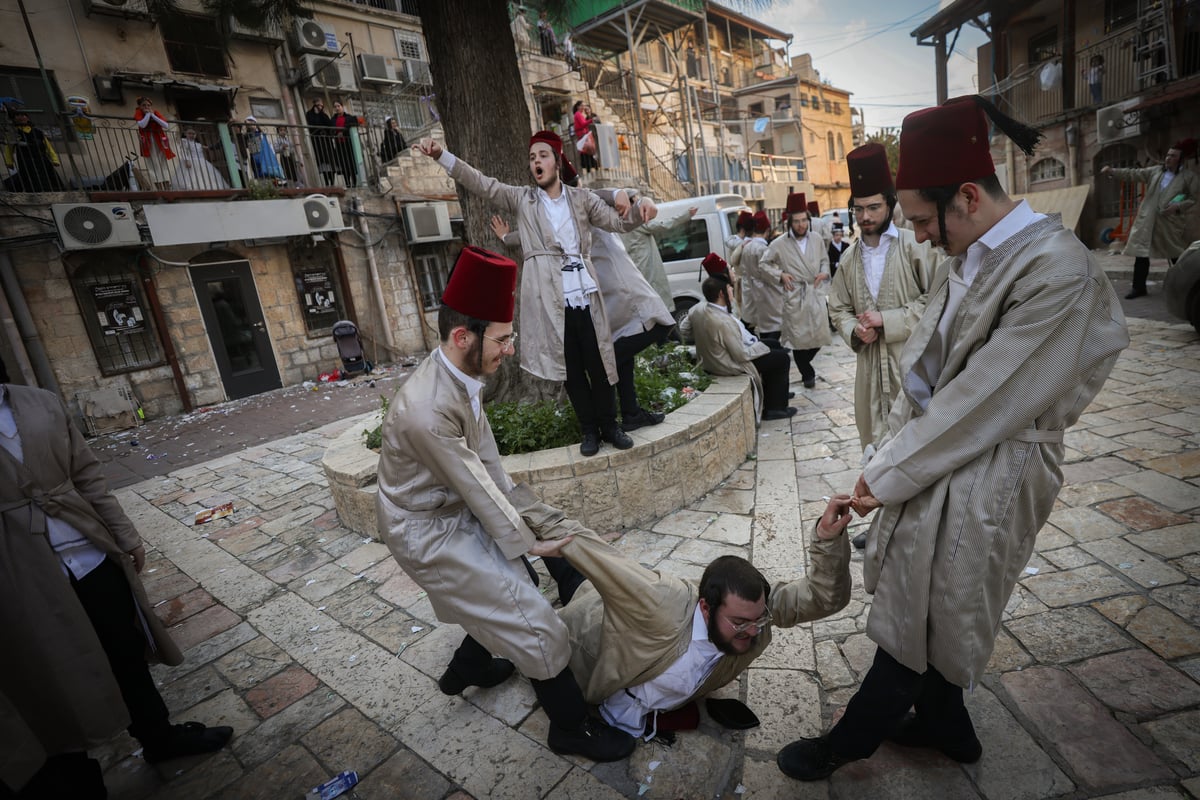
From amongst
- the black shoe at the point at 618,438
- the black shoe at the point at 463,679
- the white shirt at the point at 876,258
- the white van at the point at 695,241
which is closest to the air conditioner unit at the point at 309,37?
the white van at the point at 695,241

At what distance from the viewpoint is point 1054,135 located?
644 inches

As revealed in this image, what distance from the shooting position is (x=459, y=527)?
221cm

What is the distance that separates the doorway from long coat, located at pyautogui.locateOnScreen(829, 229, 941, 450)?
12.3 meters

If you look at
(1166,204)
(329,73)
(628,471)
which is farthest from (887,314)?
(329,73)

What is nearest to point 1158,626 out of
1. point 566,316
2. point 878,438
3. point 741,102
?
point 878,438

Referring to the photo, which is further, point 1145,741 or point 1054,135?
point 1054,135

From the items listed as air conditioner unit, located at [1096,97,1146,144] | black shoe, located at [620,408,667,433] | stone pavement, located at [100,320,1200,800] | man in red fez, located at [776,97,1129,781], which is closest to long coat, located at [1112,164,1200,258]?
stone pavement, located at [100,320,1200,800]

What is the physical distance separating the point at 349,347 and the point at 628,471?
33.6 ft

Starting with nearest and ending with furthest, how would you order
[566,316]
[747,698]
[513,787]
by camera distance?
[513,787] < [747,698] < [566,316]

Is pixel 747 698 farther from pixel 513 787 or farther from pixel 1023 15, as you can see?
pixel 1023 15

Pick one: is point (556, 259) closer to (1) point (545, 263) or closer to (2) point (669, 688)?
(1) point (545, 263)

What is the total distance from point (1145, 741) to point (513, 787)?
2203 millimetres

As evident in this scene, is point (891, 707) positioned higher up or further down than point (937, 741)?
higher up

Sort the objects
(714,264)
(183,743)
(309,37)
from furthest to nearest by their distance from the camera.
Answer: (309,37) → (714,264) → (183,743)
